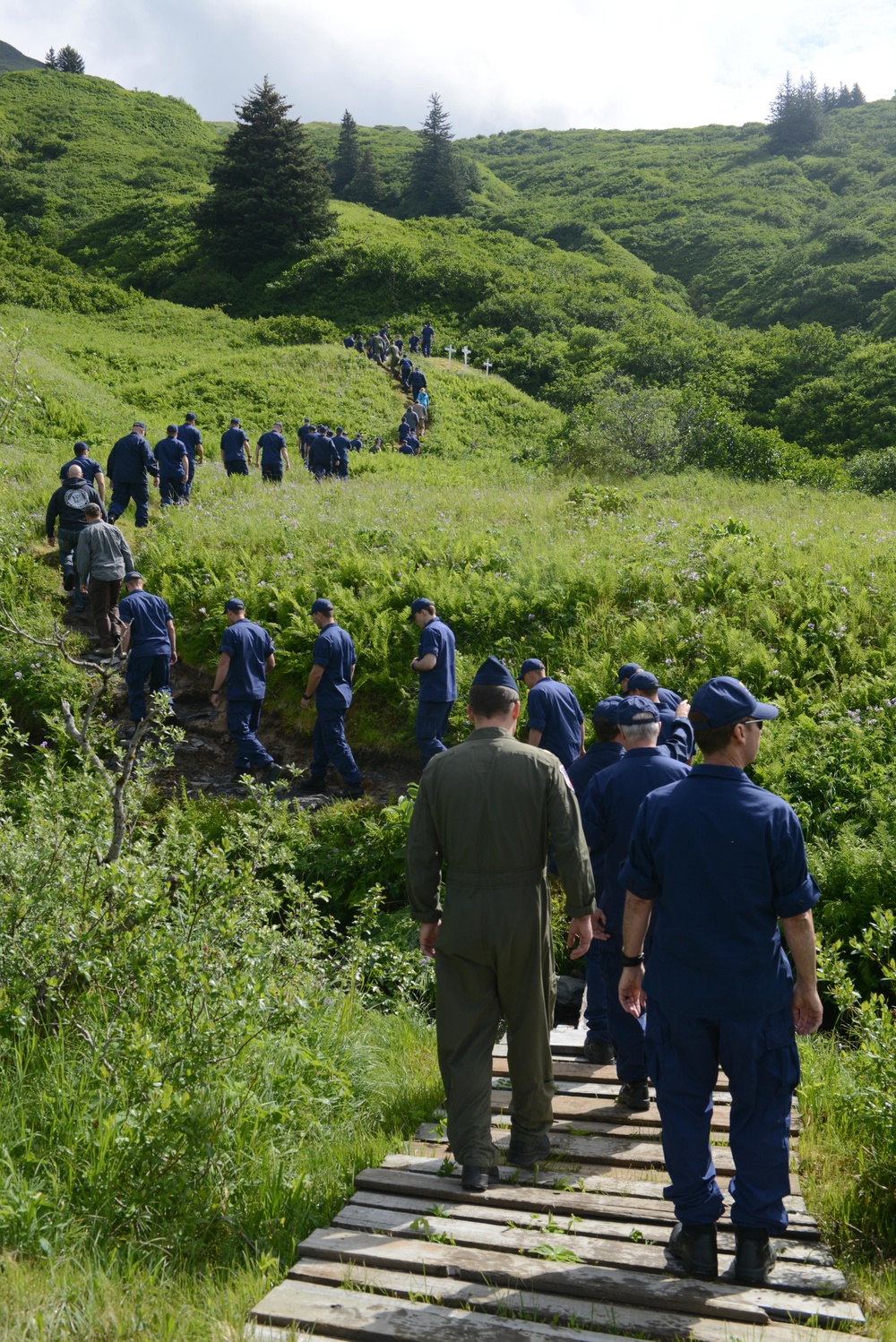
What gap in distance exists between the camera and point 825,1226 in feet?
12.5

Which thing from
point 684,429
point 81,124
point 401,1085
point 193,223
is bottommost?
point 401,1085

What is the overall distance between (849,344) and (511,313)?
49.2 feet

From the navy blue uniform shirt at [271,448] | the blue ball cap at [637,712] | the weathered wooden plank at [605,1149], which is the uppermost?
the navy blue uniform shirt at [271,448]

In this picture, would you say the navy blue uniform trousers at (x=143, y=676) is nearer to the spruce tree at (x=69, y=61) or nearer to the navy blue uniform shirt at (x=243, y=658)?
the navy blue uniform shirt at (x=243, y=658)

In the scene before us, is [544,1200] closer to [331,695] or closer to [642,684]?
[642,684]

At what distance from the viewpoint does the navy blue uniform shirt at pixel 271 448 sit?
20.8 metres

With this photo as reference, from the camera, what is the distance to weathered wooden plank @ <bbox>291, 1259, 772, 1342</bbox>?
10.2 feet

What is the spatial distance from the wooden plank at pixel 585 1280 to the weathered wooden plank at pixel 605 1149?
0.83 meters

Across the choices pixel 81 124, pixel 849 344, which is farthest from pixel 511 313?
pixel 81 124

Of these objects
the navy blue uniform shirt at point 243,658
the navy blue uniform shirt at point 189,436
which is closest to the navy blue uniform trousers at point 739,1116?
the navy blue uniform shirt at point 243,658

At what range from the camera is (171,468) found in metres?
18.0

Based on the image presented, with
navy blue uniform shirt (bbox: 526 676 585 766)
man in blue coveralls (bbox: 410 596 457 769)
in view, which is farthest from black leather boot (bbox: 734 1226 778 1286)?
man in blue coveralls (bbox: 410 596 457 769)

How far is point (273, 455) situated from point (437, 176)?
63.9 metres

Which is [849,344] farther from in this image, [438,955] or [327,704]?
[438,955]
